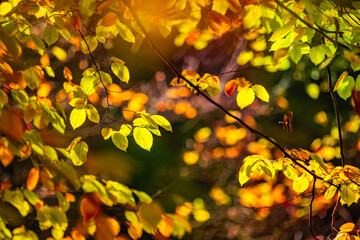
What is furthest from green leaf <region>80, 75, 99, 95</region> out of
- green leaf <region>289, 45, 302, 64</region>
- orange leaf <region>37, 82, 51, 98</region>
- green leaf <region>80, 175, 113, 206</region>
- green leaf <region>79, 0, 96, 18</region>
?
orange leaf <region>37, 82, 51, 98</region>

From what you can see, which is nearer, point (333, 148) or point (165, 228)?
point (165, 228)

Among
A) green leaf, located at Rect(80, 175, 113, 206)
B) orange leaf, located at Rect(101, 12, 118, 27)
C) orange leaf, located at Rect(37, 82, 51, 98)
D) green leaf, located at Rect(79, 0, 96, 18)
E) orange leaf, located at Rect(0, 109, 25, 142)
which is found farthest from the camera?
orange leaf, located at Rect(37, 82, 51, 98)

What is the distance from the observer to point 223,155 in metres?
6.87

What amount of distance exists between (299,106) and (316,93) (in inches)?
12.7

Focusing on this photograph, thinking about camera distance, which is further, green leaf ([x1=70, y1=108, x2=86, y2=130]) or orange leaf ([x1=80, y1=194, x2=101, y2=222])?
green leaf ([x1=70, y1=108, x2=86, y2=130])

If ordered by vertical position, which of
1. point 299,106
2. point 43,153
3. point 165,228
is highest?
point 43,153

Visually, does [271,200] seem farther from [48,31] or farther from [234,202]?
[48,31]

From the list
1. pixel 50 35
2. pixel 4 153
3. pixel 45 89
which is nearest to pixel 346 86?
pixel 50 35

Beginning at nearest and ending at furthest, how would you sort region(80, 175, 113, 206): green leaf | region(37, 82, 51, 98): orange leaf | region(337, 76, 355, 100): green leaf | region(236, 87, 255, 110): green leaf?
1. region(80, 175, 113, 206): green leaf
2. region(337, 76, 355, 100): green leaf
3. region(236, 87, 255, 110): green leaf
4. region(37, 82, 51, 98): orange leaf

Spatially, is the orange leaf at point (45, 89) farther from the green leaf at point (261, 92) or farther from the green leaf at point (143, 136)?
the green leaf at point (261, 92)

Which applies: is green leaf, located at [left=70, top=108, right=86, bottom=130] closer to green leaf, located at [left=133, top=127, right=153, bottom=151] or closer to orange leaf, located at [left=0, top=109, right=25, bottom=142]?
green leaf, located at [left=133, top=127, right=153, bottom=151]

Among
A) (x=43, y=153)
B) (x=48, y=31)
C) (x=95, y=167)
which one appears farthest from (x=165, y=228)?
(x=95, y=167)

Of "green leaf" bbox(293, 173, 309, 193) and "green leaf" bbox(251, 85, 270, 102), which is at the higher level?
"green leaf" bbox(251, 85, 270, 102)

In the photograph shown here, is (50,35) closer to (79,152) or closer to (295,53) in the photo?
(79,152)
